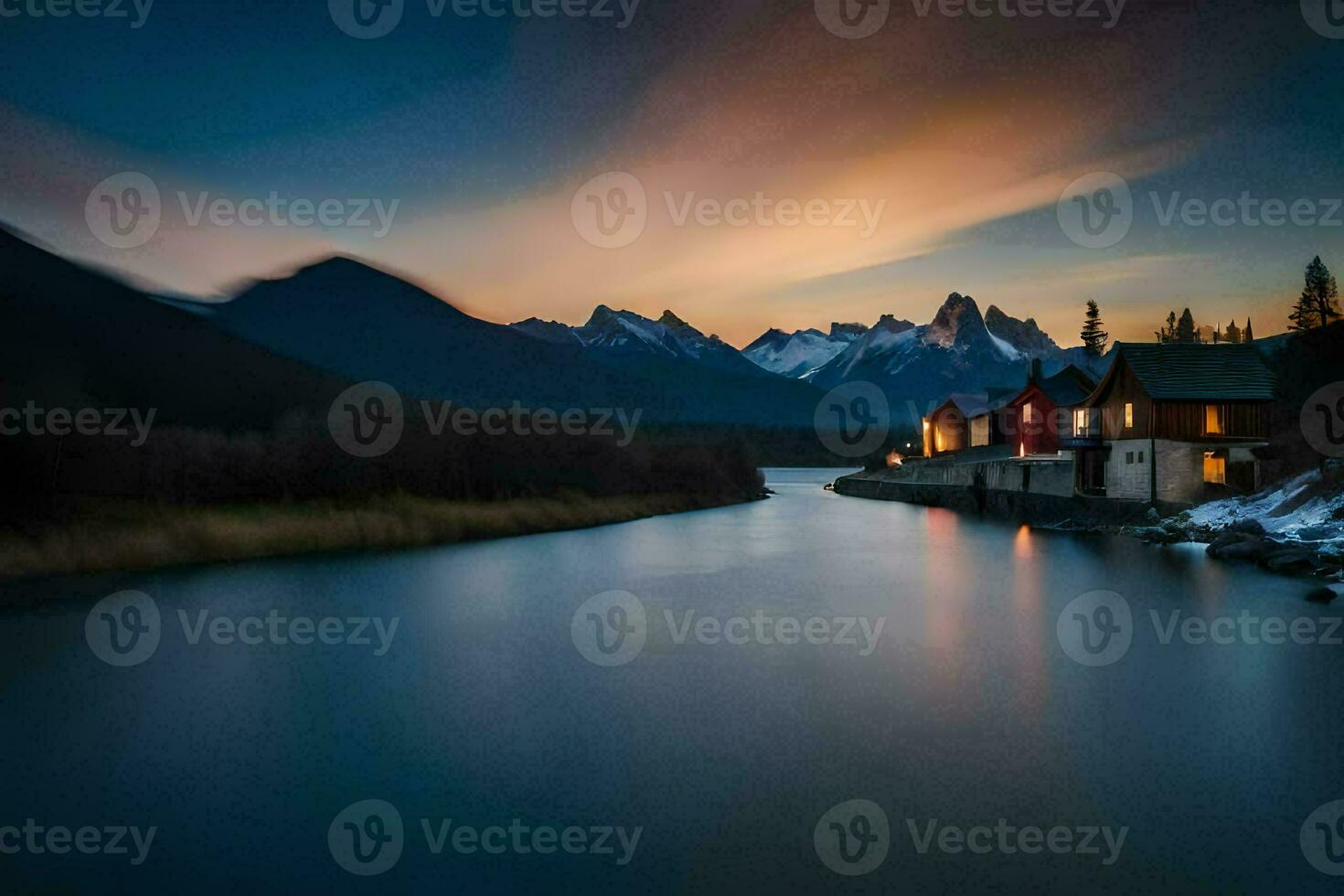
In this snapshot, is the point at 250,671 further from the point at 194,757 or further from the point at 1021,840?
the point at 1021,840

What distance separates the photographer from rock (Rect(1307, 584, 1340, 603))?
22614mm

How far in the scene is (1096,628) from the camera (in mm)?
20438

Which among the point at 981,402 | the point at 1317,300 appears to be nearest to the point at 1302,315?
the point at 1317,300

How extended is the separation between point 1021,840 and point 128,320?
10643 cm

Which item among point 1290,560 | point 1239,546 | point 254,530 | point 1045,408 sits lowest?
point 1290,560

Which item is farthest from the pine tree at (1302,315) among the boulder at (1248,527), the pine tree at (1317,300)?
the boulder at (1248,527)

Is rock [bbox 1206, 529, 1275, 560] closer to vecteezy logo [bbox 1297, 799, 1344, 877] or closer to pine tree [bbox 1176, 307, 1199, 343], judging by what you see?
vecteezy logo [bbox 1297, 799, 1344, 877]

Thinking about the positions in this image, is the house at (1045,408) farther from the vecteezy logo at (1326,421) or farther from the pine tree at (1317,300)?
the pine tree at (1317,300)

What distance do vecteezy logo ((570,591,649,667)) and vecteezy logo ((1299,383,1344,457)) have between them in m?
31.7

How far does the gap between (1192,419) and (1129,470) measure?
403 centimetres

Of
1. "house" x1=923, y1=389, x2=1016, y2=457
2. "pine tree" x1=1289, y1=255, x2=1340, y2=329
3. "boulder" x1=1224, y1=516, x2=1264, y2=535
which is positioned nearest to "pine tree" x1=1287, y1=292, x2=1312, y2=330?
"pine tree" x1=1289, y1=255, x2=1340, y2=329

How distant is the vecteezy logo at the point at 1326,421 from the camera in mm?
37812

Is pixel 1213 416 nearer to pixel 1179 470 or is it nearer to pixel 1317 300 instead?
pixel 1179 470

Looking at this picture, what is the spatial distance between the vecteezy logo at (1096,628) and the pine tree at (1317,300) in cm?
8354
